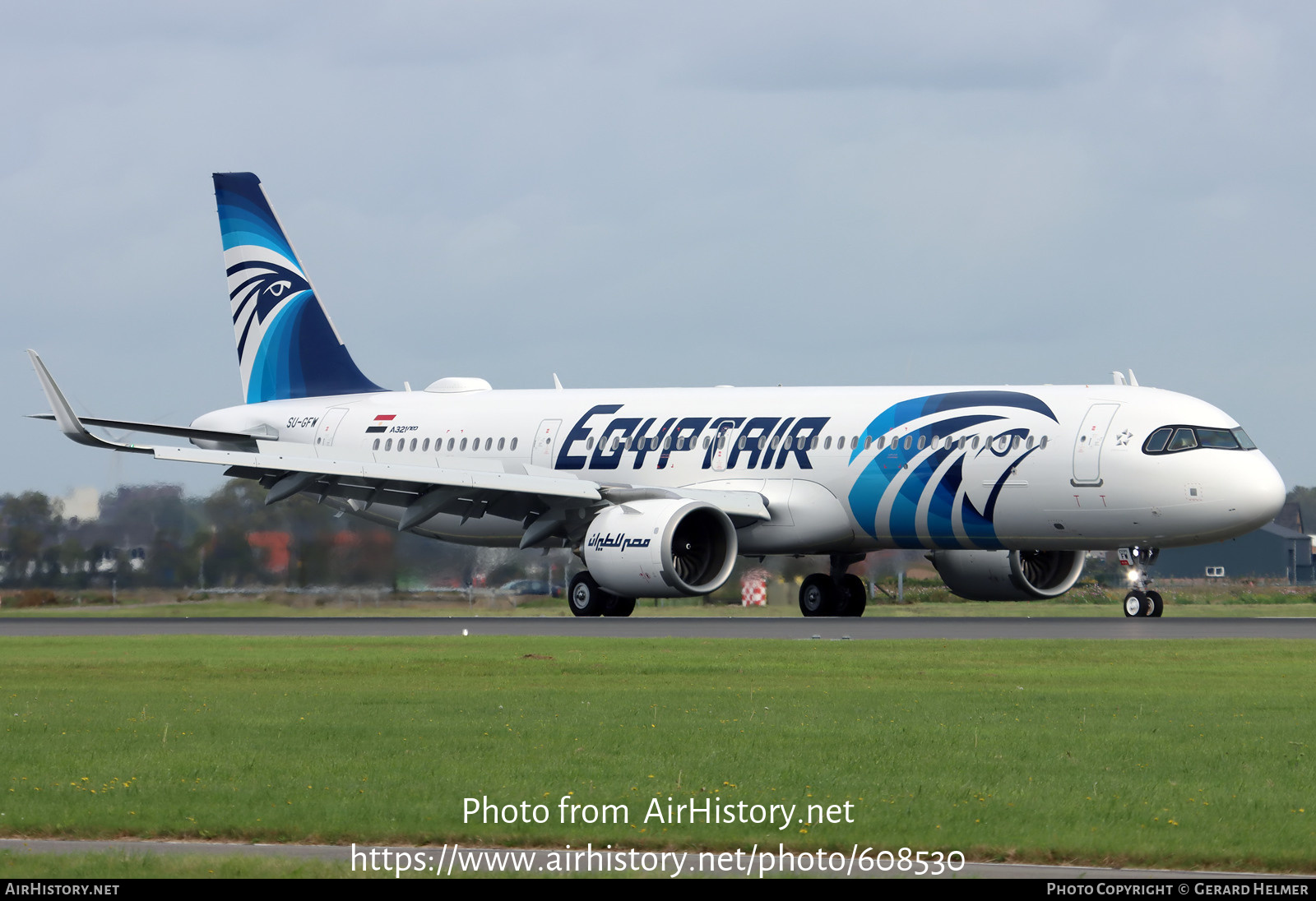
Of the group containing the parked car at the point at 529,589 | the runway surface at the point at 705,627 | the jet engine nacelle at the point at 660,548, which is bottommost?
the runway surface at the point at 705,627

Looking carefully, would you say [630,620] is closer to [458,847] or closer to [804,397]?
[804,397]

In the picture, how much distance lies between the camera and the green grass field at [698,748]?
1124cm

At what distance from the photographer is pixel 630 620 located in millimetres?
34719

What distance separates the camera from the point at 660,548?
1319 inches

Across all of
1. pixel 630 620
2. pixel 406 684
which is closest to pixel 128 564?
pixel 630 620

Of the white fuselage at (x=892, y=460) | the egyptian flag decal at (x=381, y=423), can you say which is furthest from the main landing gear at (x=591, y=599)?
the egyptian flag decal at (x=381, y=423)

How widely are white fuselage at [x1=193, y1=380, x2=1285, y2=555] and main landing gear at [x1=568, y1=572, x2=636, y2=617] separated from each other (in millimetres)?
2361

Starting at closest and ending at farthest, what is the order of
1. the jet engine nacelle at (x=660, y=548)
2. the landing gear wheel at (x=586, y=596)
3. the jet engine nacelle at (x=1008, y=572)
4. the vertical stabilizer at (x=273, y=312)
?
the jet engine nacelle at (x=660, y=548) → the landing gear wheel at (x=586, y=596) → the jet engine nacelle at (x=1008, y=572) → the vertical stabilizer at (x=273, y=312)

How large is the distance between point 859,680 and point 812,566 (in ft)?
58.5

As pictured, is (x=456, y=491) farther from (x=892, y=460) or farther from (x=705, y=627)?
(x=892, y=460)

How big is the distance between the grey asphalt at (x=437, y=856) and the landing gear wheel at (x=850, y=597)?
1083 inches

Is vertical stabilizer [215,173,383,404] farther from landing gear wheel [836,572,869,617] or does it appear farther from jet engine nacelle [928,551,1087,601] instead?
jet engine nacelle [928,551,1087,601]

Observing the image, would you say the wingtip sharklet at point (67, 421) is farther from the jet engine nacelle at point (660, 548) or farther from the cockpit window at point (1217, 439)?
the cockpit window at point (1217, 439)
